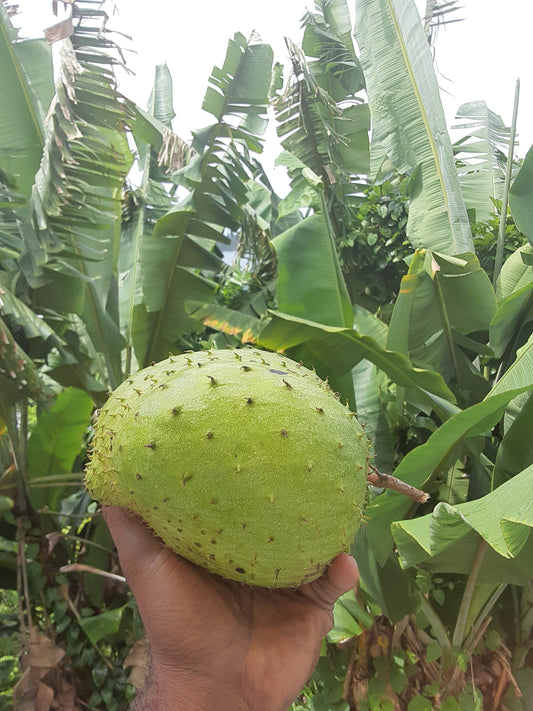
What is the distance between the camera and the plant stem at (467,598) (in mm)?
1995

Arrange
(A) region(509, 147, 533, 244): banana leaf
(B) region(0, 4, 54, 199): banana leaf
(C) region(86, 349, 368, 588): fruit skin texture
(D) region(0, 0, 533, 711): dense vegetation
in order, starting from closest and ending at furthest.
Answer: (C) region(86, 349, 368, 588): fruit skin texture
(D) region(0, 0, 533, 711): dense vegetation
(A) region(509, 147, 533, 244): banana leaf
(B) region(0, 4, 54, 199): banana leaf

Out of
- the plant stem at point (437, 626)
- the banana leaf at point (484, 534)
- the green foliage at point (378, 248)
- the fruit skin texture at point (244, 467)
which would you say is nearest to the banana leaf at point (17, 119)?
the green foliage at point (378, 248)

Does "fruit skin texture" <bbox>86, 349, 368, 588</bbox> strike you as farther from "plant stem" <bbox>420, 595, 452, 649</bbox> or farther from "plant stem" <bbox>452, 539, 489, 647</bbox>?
"plant stem" <bbox>420, 595, 452, 649</bbox>

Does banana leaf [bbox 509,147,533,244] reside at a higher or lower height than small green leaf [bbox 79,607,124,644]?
higher

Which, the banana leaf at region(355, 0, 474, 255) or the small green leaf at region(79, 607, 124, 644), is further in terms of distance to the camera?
the banana leaf at region(355, 0, 474, 255)

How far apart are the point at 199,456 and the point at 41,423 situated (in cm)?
262

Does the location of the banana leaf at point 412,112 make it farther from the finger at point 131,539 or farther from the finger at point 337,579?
the finger at point 131,539

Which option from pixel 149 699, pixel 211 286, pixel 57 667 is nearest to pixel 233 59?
pixel 211 286

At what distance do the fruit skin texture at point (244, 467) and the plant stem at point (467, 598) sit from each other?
116cm

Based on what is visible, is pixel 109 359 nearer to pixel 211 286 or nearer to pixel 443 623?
pixel 211 286

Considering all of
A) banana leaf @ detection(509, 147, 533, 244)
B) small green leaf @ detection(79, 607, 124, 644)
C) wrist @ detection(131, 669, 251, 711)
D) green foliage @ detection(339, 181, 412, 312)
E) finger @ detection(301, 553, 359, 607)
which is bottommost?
small green leaf @ detection(79, 607, 124, 644)

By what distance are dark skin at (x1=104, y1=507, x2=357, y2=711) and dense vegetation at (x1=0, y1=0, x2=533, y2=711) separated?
60cm

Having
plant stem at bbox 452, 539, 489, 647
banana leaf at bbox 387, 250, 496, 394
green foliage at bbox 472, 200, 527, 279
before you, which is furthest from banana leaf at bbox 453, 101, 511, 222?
plant stem at bbox 452, 539, 489, 647

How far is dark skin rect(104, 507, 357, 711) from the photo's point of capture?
1.24 m
